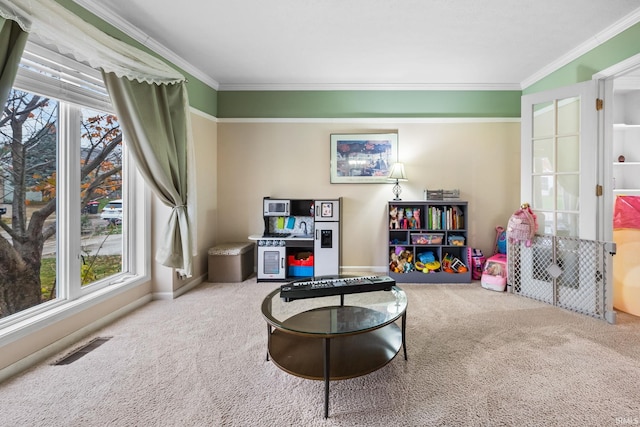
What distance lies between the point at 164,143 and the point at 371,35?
2.15m

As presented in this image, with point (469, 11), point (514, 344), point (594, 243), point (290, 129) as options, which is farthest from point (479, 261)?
point (290, 129)

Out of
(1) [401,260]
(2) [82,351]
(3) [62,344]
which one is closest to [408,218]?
(1) [401,260]

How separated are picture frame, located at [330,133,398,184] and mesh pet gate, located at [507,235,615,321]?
1770 millimetres

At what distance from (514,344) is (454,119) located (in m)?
2.87

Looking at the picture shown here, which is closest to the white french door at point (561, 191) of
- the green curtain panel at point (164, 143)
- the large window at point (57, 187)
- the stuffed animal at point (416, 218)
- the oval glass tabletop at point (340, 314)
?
the stuffed animal at point (416, 218)

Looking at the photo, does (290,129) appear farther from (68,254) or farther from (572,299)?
(572,299)

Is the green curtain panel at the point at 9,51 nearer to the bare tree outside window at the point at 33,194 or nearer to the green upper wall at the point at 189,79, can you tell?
the bare tree outside window at the point at 33,194

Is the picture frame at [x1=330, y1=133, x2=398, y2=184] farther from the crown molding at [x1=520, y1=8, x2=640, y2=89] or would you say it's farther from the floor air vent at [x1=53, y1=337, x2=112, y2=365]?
the floor air vent at [x1=53, y1=337, x2=112, y2=365]

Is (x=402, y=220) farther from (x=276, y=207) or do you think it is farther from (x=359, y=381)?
(x=359, y=381)

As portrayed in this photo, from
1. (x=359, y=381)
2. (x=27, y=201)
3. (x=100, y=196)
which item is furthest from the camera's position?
(x=100, y=196)

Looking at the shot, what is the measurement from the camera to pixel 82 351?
201cm

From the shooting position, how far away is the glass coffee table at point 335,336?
4.84 ft

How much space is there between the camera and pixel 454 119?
3.81 m

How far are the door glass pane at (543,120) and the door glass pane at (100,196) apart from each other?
4.27 meters
